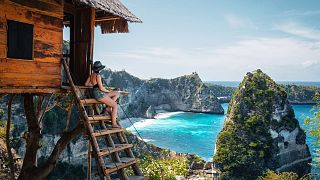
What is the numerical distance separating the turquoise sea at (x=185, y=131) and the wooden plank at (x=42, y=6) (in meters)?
84.3

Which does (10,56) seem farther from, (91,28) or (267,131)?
(267,131)

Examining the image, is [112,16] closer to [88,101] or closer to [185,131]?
[88,101]

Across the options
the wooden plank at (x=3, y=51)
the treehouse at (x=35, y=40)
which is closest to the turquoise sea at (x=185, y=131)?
the treehouse at (x=35, y=40)

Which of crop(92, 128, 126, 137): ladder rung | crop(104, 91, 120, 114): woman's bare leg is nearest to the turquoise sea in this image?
crop(104, 91, 120, 114): woman's bare leg

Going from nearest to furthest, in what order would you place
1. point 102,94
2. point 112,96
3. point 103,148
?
1. point 103,148
2. point 102,94
3. point 112,96

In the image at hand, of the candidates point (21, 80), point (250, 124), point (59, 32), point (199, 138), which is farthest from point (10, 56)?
point (199, 138)

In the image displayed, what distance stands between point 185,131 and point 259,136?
52.9m

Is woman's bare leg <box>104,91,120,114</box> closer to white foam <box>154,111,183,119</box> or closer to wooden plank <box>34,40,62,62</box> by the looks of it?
wooden plank <box>34,40,62,62</box>

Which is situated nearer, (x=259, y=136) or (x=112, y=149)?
(x=112, y=149)

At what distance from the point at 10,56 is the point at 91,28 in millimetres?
3053

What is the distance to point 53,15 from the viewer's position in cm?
934

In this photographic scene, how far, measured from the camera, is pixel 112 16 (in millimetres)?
11906

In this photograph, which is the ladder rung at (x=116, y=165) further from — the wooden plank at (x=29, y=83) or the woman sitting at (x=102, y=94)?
the wooden plank at (x=29, y=83)

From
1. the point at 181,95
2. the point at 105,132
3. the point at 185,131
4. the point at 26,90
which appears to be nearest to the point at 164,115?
the point at 181,95
